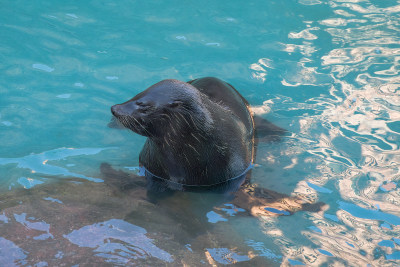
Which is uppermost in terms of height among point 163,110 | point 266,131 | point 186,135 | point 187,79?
point 163,110

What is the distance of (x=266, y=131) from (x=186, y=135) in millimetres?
1833

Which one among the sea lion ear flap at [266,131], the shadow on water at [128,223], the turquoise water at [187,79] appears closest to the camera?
the shadow on water at [128,223]

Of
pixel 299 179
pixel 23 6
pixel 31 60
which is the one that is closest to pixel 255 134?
pixel 299 179

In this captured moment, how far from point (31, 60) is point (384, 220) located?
19.3 ft

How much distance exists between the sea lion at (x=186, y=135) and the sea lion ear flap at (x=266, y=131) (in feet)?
1.92

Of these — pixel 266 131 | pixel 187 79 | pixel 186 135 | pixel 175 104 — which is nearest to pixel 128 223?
pixel 186 135

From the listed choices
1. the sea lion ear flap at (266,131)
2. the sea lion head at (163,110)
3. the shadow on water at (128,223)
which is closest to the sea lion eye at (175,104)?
the sea lion head at (163,110)

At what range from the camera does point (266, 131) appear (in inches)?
248

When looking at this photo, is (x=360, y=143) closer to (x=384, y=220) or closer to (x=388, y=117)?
(x=388, y=117)

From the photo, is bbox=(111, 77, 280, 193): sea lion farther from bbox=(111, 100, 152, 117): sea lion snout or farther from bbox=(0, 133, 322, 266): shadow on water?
bbox=(0, 133, 322, 266): shadow on water

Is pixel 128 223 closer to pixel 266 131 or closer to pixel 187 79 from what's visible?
pixel 266 131

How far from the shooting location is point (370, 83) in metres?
7.36

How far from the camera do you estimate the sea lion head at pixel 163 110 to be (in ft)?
15.2

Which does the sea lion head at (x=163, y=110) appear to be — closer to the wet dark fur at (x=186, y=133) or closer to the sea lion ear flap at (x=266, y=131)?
the wet dark fur at (x=186, y=133)
